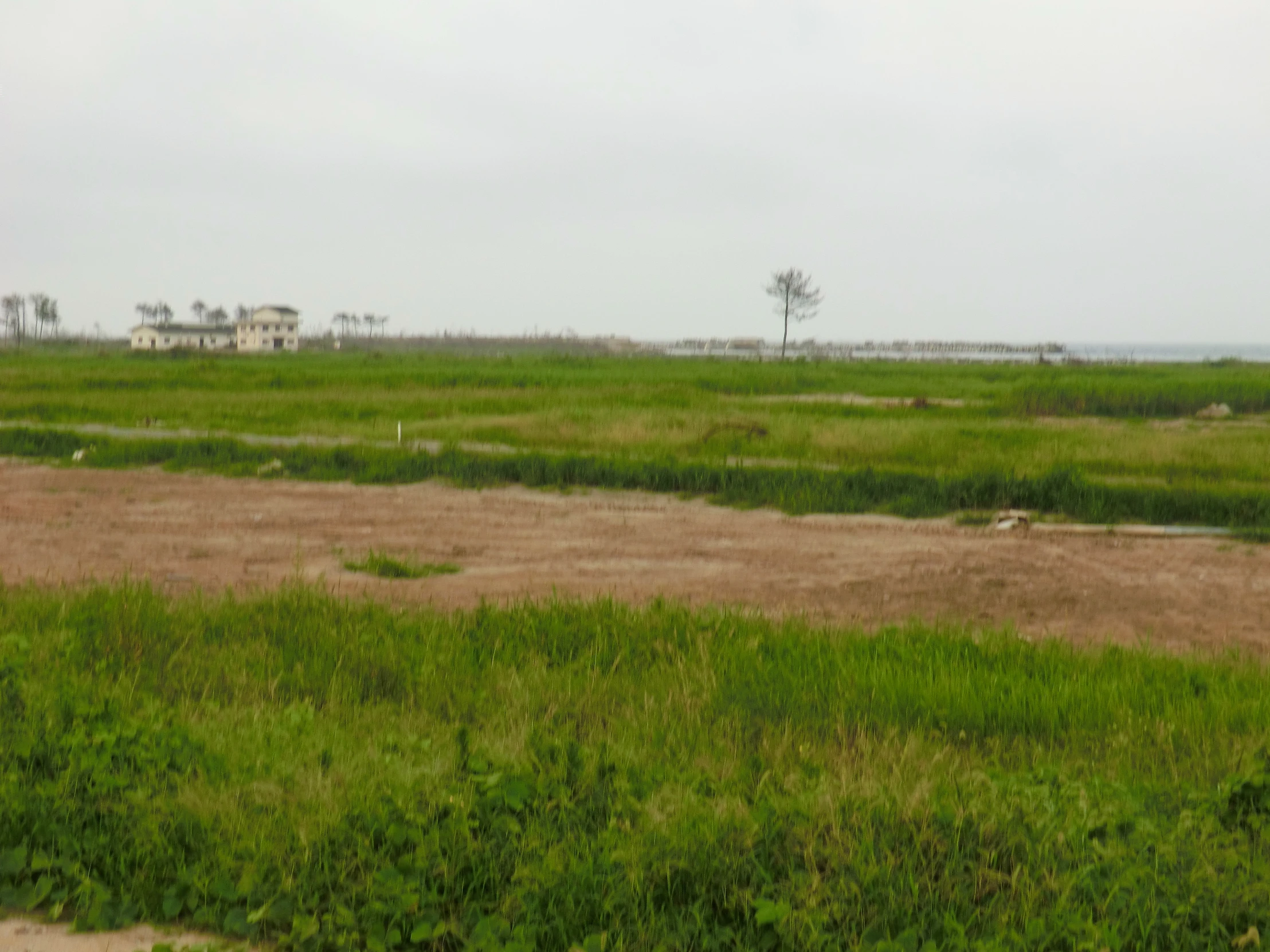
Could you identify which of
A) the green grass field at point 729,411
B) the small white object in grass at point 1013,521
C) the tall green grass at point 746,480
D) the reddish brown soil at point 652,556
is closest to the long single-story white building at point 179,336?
the green grass field at point 729,411

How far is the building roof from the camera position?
98.2 meters

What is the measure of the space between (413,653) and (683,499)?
8720 millimetres

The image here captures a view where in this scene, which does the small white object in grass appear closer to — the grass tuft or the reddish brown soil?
the reddish brown soil

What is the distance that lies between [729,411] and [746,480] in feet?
38.5

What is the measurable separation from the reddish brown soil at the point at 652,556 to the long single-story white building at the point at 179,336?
3510 inches

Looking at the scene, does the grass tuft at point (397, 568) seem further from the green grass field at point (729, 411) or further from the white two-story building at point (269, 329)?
the white two-story building at point (269, 329)

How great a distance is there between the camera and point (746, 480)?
15.0m

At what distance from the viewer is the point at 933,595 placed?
8.78 metres

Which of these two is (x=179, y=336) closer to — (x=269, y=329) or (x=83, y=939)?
(x=269, y=329)

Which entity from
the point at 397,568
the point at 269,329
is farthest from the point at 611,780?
the point at 269,329

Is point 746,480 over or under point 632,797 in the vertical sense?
over

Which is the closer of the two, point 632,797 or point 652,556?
point 632,797

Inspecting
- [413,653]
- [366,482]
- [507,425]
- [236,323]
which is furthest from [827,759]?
[236,323]

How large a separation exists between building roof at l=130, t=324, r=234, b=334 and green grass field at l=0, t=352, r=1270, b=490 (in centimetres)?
4761
